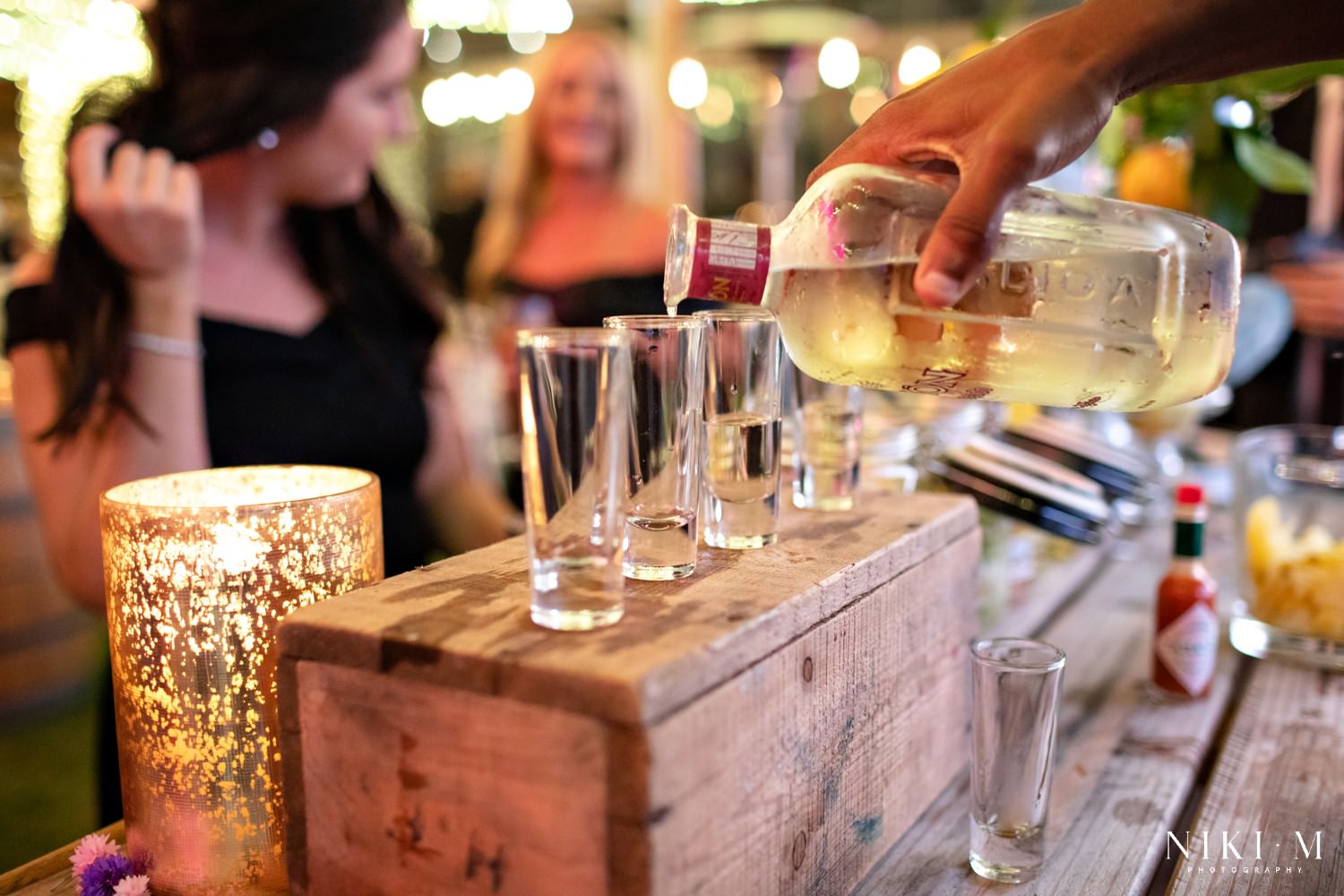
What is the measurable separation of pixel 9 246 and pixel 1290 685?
12.4 feet

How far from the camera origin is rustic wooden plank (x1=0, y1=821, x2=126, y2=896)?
69 cm

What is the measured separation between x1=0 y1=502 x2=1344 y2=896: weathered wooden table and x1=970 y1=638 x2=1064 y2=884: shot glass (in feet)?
0.07

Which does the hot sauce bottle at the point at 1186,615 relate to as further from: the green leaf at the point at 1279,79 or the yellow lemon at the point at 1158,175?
the yellow lemon at the point at 1158,175

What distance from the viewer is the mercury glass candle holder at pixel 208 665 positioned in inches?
24.0

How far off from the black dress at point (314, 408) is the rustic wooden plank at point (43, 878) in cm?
58

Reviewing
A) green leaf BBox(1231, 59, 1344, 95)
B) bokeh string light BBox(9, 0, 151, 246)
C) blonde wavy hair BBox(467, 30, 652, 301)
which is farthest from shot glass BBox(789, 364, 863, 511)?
bokeh string light BBox(9, 0, 151, 246)

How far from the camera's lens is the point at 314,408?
4.81 feet

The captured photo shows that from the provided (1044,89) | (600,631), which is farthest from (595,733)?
(1044,89)

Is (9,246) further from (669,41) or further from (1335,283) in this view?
(1335,283)

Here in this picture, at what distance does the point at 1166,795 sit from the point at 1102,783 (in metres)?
0.05

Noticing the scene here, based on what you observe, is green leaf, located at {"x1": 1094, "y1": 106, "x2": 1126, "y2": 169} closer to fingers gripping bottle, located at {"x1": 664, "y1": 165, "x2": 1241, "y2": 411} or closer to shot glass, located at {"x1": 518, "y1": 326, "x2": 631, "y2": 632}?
fingers gripping bottle, located at {"x1": 664, "y1": 165, "x2": 1241, "y2": 411}

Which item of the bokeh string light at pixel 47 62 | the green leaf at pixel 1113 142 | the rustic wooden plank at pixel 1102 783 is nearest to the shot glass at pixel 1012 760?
the rustic wooden plank at pixel 1102 783

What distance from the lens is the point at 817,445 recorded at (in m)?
0.85

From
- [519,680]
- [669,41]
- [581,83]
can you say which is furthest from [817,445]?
[669,41]
